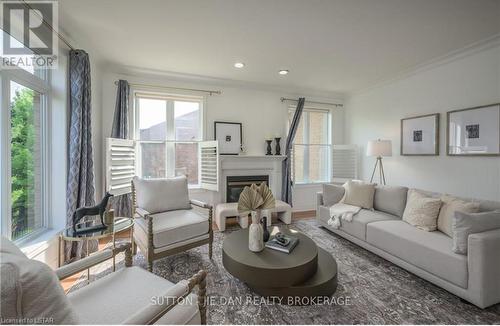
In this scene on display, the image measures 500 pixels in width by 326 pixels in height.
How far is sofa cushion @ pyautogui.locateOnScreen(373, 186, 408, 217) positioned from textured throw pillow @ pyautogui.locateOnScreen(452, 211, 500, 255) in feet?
3.41

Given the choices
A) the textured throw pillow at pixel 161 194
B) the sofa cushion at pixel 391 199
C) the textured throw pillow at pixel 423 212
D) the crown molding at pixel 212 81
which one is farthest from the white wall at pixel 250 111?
the textured throw pillow at pixel 423 212

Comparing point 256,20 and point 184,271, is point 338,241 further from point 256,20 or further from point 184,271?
point 256,20

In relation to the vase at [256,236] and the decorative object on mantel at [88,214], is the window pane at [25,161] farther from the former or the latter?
the vase at [256,236]

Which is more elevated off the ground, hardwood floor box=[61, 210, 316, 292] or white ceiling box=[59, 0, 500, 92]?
white ceiling box=[59, 0, 500, 92]

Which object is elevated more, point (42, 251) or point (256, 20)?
point (256, 20)

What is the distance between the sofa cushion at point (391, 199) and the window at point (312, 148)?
5.58 ft

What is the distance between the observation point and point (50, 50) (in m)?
2.25

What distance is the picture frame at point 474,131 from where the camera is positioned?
270cm

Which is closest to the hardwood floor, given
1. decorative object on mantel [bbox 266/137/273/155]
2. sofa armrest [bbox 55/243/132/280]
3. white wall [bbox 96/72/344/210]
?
white wall [bbox 96/72/344/210]

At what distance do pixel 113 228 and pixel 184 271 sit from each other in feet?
2.76

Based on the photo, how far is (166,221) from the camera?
Result: 95.6 inches

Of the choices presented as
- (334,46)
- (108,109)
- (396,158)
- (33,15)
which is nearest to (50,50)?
(33,15)

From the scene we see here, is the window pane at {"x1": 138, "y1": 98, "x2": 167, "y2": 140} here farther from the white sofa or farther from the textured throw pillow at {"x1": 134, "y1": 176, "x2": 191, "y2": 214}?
the white sofa

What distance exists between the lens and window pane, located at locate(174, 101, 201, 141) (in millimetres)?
3967
